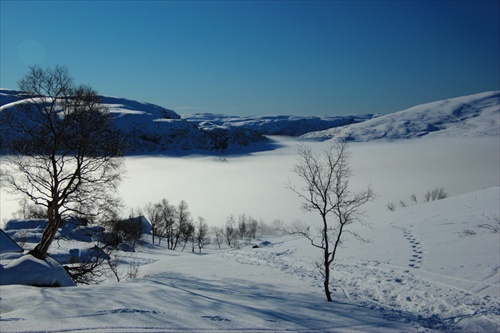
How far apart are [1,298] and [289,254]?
929 inches

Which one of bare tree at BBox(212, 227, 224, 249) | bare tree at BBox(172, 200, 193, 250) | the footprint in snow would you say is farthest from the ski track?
bare tree at BBox(212, 227, 224, 249)

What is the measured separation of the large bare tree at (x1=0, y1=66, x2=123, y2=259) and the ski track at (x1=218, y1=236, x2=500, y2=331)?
12139mm

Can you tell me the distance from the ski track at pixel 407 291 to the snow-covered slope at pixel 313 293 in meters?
0.05

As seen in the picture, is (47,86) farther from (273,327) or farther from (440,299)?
(440,299)

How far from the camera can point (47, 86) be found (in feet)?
39.7

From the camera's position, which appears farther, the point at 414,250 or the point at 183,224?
the point at 183,224

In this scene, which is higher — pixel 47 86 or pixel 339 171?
pixel 47 86

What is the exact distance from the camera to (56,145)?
476 inches

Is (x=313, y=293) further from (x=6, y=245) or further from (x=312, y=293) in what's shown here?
(x=6, y=245)

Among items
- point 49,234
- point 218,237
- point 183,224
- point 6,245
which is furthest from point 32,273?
point 218,237

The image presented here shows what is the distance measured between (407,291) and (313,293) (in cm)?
479

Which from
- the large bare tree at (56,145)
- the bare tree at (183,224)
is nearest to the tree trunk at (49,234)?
the large bare tree at (56,145)

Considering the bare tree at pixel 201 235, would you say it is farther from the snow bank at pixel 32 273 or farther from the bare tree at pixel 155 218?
the snow bank at pixel 32 273

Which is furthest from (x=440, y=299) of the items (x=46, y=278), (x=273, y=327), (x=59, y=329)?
(x=46, y=278)
